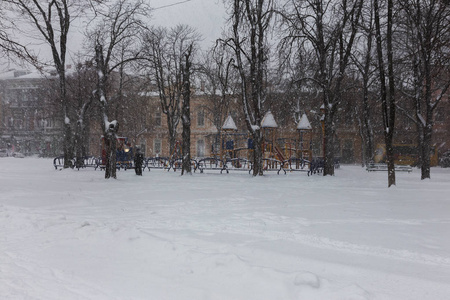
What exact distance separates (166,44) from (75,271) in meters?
26.5

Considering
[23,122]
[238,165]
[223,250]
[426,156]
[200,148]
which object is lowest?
[223,250]

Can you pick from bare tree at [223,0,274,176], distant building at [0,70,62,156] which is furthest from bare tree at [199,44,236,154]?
distant building at [0,70,62,156]

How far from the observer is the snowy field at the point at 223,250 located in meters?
3.72

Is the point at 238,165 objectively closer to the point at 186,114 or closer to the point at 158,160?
the point at 158,160

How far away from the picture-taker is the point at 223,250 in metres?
4.93

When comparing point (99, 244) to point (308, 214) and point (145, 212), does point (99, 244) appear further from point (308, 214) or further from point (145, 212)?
point (308, 214)

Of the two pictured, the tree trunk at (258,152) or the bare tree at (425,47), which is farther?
the tree trunk at (258,152)

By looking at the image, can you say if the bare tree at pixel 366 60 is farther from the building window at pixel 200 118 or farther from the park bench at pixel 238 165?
the building window at pixel 200 118

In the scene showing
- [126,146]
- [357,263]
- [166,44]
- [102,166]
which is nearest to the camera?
[357,263]

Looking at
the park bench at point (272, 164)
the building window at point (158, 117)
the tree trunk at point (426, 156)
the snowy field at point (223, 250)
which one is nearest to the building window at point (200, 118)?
the building window at point (158, 117)

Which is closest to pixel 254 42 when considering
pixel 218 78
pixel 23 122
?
pixel 218 78

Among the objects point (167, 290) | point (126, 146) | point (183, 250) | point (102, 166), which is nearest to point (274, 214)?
point (183, 250)

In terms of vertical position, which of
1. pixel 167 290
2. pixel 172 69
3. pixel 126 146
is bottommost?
pixel 167 290

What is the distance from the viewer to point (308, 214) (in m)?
7.89
